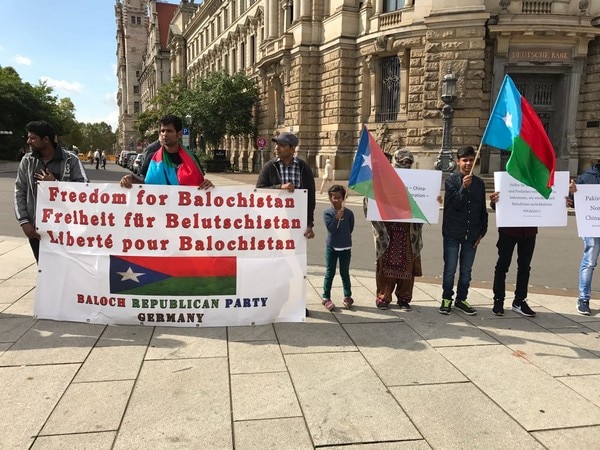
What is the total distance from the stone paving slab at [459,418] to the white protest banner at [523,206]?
7.74ft

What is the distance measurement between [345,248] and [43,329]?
11.0ft

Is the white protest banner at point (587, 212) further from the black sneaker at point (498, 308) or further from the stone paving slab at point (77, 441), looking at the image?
the stone paving slab at point (77, 441)

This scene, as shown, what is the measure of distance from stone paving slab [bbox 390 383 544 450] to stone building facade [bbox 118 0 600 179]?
72.3ft

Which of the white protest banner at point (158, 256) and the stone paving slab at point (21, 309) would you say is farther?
the stone paving slab at point (21, 309)

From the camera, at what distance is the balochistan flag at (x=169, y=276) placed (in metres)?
4.93

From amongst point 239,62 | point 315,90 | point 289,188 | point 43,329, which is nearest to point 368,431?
point 289,188

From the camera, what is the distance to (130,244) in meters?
5.00

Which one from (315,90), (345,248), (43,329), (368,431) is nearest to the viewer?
(368,431)

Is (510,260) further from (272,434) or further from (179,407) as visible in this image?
(179,407)

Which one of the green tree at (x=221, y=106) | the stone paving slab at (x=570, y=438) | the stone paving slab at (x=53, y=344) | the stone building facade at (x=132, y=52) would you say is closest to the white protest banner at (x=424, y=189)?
the stone paving slab at (x=570, y=438)

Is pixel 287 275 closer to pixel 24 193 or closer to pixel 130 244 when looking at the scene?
pixel 130 244

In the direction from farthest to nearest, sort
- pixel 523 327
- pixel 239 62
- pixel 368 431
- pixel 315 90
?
pixel 239 62 → pixel 315 90 → pixel 523 327 → pixel 368 431

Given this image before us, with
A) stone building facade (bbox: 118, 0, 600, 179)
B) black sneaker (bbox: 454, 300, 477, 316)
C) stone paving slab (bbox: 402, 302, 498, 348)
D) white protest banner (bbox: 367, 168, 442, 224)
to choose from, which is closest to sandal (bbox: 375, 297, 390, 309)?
stone paving slab (bbox: 402, 302, 498, 348)

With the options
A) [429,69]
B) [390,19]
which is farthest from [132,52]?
[429,69]
